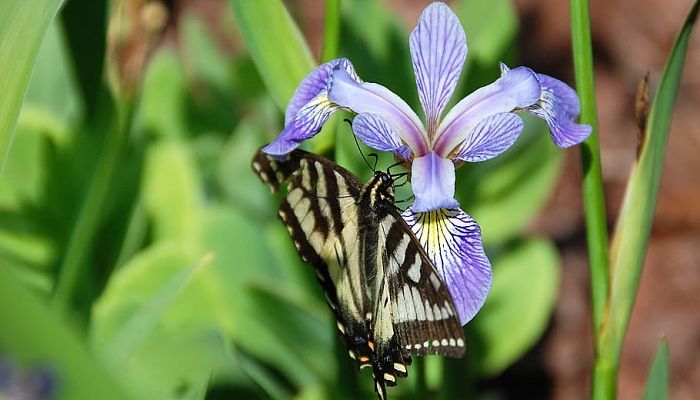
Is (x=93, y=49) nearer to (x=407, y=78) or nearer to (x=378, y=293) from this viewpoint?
(x=407, y=78)

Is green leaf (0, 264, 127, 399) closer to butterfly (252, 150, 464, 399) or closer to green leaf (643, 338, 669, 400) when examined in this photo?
butterfly (252, 150, 464, 399)

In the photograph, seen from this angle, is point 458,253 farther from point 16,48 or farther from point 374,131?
point 16,48

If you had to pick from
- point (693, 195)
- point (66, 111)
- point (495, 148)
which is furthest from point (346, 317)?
point (693, 195)

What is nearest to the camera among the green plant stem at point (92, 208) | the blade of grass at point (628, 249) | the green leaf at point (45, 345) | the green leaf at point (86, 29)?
the green leaf at point (45, 345)

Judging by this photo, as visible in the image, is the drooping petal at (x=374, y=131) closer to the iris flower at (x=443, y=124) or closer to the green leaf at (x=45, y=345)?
the iris flower at (x=443, y=124)


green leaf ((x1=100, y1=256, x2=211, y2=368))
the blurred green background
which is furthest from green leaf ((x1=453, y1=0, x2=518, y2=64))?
green leaf ((x1=100, y1=256, x2=211, y2=368))

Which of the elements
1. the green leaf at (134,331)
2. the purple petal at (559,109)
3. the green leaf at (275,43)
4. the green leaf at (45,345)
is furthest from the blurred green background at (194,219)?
the green leaf at (45,345)

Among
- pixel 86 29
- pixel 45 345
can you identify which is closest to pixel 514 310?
pixel 86 29
